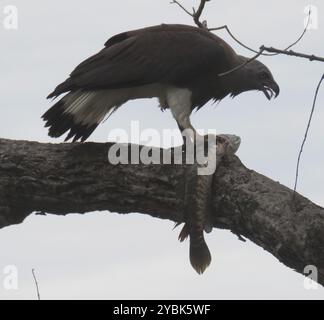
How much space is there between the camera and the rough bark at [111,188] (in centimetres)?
381

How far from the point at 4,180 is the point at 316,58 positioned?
1.87m

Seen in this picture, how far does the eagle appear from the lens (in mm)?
4855

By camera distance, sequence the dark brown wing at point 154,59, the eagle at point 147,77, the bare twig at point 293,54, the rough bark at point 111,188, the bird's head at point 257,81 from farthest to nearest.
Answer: the bird's head at point 257,81 → the dark brown wing at point 154,59 → the eagle at point 147,77 → the rough bark at point 111,188 → the bare twig at point 293,54

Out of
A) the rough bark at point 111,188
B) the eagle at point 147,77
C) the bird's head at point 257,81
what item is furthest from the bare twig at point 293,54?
the bird's head at point 257,81

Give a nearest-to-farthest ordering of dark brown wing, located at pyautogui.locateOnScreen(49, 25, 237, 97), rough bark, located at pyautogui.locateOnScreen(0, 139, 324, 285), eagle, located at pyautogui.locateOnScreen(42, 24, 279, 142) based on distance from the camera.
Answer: rough bark, located at pyautogui.locateOnScreen(0, 139, 324, 285) < eagle, located at pyautogui.locateOnScreen(42, 24, 279, 142) < dark brown wing, located at pyautogui.locateOnScreen(49, 25, 237, 97)

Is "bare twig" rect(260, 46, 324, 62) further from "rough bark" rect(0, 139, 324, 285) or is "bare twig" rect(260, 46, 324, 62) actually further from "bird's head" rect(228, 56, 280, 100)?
"bird's head" rect(228, 56, 280, 100)

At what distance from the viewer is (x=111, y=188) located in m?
4.12

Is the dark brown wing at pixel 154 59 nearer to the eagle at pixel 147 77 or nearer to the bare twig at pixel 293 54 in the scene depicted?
the eagle at pixel 147 77

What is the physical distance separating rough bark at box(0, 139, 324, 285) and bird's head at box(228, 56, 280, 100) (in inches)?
76.1

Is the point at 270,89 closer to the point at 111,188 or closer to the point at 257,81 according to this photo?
the point at 257,81

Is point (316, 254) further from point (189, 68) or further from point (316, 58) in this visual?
point (189, 68)

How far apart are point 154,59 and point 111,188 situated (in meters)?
1.44

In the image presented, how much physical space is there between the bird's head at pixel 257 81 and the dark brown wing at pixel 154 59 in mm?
345

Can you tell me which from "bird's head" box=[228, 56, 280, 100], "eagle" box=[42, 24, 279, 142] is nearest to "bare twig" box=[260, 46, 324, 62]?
"eagle" box=[42, 24, 279, 142]
